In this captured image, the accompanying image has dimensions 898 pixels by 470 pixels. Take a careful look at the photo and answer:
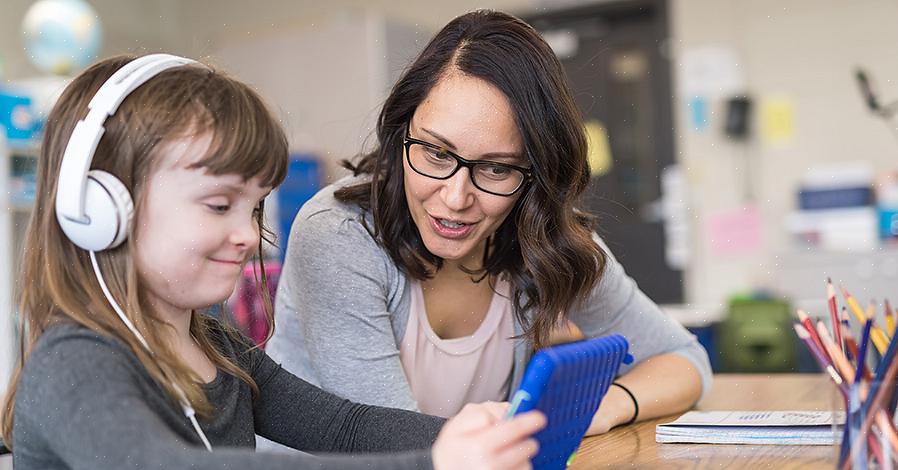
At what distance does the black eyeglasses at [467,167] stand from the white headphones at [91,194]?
1.51ft

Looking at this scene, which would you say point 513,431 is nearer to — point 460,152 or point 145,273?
point 145,273

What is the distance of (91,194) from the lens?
0.79 m

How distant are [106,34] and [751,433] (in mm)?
5222

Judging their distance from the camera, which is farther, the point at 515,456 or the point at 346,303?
the point at 346,303

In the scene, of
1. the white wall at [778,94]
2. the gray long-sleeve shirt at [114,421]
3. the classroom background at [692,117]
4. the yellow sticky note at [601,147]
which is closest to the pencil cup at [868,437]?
the gray long-sleeve shirt at [114,421]

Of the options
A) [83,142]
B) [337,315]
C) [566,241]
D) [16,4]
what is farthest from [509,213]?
[16,4]

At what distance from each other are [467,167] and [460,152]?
0.9 inches

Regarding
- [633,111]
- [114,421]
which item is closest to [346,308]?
[114,421]

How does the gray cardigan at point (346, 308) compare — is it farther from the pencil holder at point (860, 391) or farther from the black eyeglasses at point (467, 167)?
the pencil holder at point (860, 391)

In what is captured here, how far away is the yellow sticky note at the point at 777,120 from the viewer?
4621 mm

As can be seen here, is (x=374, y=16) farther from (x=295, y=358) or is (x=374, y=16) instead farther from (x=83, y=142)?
(x=83, y=142)

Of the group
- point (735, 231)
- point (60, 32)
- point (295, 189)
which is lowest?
point (735, 231)

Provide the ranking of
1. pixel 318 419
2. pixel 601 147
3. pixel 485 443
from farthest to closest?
pixel 601 147 → pixel 318 419 → pixel 485 443

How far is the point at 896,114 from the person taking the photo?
14.0 ft
